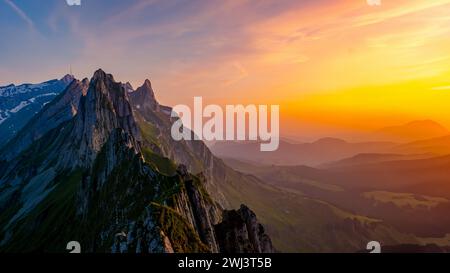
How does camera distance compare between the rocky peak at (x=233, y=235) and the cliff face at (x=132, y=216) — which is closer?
the cliff face at (x=132, y=216)

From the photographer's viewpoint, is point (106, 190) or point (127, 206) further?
point (106, 190)

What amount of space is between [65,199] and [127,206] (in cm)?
10180

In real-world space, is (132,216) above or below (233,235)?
above

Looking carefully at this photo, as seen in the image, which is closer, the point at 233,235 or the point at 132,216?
the point at 233,235

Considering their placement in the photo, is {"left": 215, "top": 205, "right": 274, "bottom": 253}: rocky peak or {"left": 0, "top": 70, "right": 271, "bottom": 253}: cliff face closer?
{"left": 0, "top": 70, "right": 271, "bottom": 253}: cliff face

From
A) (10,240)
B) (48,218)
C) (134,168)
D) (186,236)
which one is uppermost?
(134,168)
